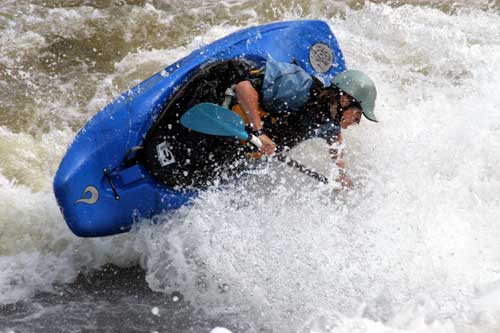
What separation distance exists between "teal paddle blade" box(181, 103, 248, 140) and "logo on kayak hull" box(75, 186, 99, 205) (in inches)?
26.2

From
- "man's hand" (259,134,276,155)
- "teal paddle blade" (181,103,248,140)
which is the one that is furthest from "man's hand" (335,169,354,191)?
"teal paddle blade" (181,103,248,140)

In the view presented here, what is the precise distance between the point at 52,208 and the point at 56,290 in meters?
0.66

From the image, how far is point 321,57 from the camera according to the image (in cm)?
404

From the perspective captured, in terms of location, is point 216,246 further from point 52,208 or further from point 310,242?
point 52,208

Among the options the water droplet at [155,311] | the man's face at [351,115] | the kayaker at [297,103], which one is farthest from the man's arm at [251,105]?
the water droplet at [155,311]

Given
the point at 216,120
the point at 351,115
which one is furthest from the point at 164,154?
the point at 351,115

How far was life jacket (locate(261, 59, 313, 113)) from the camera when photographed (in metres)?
3.23

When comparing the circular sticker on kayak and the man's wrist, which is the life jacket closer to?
the man's wrist

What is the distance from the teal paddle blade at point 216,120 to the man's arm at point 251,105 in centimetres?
9

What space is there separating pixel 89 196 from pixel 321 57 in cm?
175

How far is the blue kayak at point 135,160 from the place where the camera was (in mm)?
3328

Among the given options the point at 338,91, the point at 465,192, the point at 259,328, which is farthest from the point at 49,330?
the point at 465,192

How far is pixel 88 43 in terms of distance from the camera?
5.54 meters

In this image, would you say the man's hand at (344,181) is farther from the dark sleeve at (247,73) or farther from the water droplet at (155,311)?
the water droplet at (155,311)
